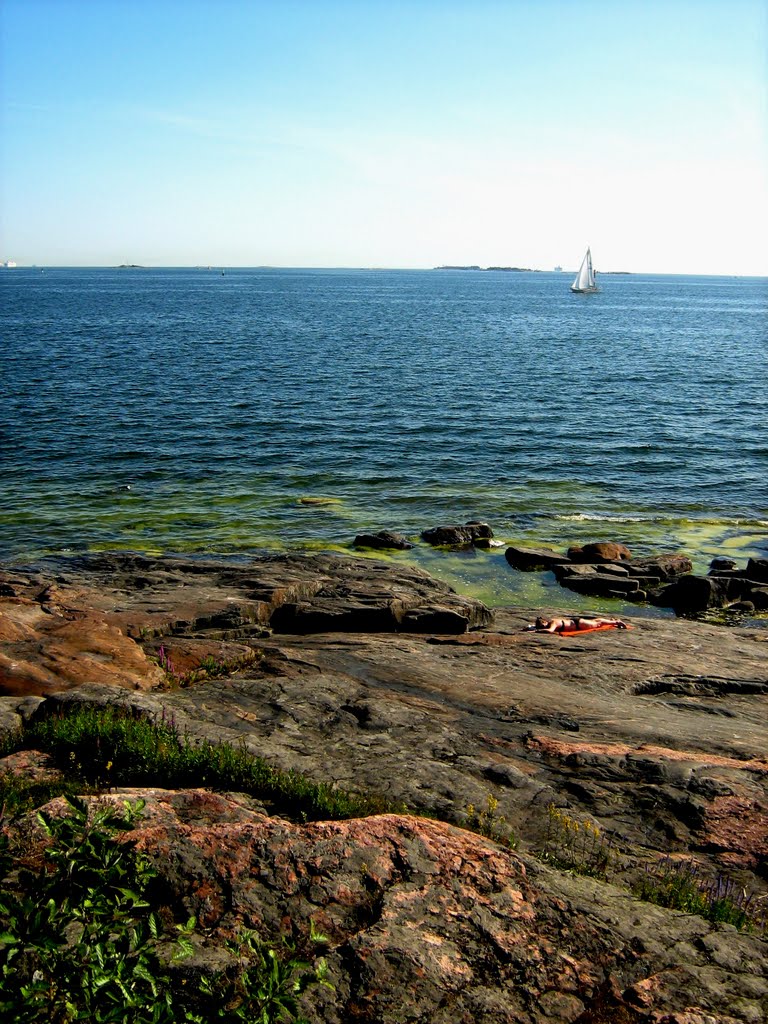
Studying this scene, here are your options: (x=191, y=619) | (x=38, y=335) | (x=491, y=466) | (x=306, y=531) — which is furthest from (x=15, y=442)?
(x=38, y=335)

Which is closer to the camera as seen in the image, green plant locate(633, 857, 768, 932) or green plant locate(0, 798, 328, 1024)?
green plant locate(0, 798, 328, 1024)

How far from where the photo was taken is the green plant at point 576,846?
25.9ft

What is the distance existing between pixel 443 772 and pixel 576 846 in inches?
73.5

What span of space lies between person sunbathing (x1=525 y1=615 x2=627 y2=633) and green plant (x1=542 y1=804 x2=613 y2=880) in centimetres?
1014

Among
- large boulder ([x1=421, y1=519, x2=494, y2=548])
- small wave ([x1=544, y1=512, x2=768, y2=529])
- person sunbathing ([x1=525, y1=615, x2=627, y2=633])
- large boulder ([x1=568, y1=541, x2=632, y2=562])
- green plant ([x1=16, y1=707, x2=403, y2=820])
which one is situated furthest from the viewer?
small wave ([x1=544, y1=512, x2=768, y2=529])

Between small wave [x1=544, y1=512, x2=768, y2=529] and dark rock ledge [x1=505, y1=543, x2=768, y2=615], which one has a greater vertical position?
small wave [x1=544, y1=512, x2=768, y2=529]

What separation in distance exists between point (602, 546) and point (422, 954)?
69.0ft

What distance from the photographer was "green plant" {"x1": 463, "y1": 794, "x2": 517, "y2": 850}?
26.8ft

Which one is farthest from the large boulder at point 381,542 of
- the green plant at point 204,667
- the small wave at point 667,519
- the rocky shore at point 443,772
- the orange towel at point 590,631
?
the green plant at point 204,667

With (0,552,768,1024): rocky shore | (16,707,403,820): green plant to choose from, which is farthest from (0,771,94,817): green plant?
(0,552,768,1024): rocky shore

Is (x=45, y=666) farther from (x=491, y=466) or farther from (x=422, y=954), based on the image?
(x=491, y=466)

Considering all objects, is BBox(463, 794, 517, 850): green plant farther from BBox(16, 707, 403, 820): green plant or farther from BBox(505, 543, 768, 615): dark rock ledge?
BBox(505, 543, 768, 615): dark rock ledge

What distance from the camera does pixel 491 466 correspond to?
124 feet

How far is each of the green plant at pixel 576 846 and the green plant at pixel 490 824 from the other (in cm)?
39
